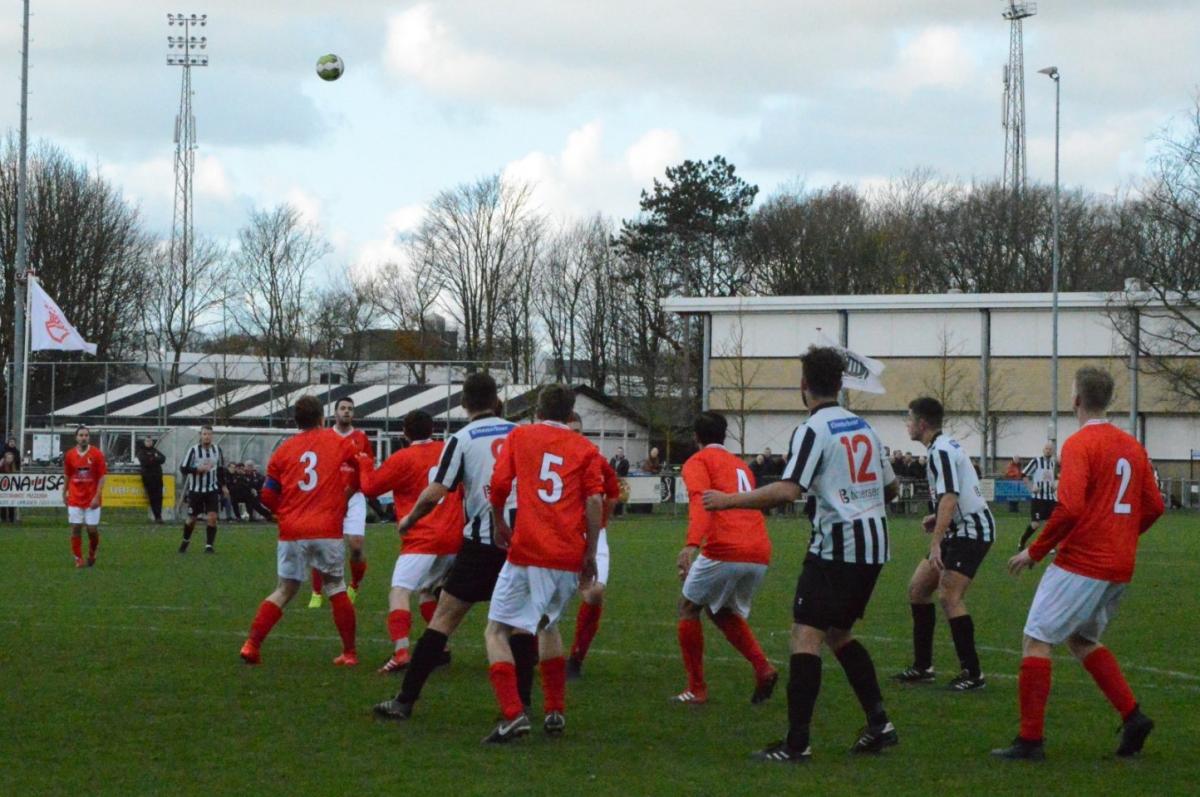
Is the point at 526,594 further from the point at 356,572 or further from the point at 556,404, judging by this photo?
the point at 356,572

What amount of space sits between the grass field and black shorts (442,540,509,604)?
739 millimetres

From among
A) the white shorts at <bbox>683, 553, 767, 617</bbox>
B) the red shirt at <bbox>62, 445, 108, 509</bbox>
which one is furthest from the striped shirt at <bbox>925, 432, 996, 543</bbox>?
the red shirt at <bbox>62, 445, 108, 509</bbox>

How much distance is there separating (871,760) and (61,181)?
52.7m

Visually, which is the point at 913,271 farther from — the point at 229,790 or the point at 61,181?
the point at 229,790

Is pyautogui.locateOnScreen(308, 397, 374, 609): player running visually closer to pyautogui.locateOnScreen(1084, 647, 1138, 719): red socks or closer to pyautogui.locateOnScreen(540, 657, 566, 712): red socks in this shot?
pyautogui.locateOnScreen(540, 657, 566, 712): red socks

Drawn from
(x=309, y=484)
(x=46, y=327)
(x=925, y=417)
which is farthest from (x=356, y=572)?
(x=46, y=327)

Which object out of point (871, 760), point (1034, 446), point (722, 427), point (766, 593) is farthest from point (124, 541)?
point (1034, 446)

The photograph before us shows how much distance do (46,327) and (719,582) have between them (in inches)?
1119

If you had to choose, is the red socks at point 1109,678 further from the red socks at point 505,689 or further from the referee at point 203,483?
the referee at point 203,483

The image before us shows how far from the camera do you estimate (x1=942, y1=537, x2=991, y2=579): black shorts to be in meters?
10.5

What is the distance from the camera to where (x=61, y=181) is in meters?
55.7

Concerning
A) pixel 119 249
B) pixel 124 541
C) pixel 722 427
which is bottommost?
pixel 124 541

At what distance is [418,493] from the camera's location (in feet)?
36.2

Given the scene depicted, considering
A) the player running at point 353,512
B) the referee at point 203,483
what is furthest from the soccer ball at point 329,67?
the player running at point 353,512
